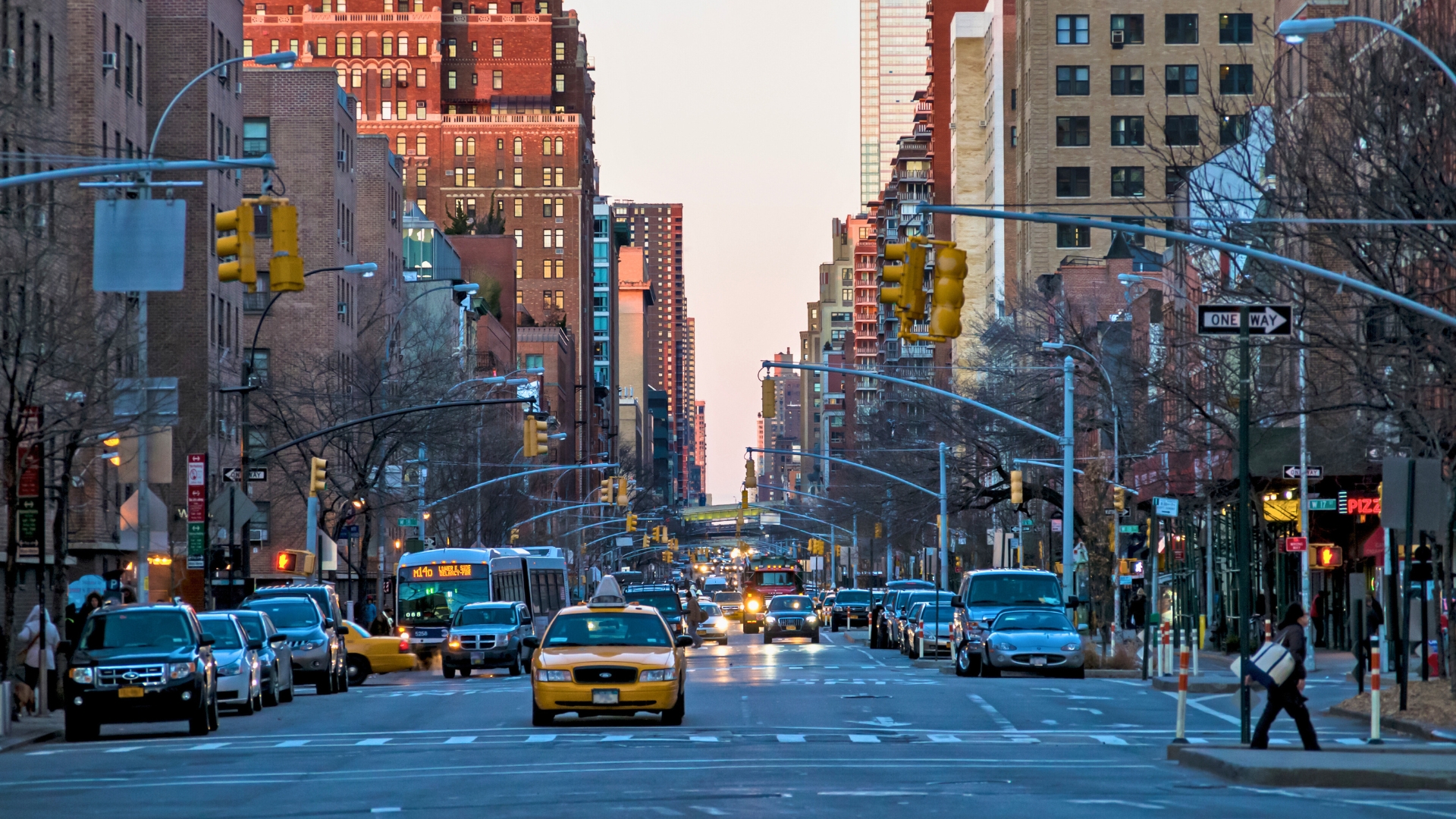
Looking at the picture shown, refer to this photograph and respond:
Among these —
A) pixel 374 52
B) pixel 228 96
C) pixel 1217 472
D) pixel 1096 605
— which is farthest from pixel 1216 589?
pixel 374 52

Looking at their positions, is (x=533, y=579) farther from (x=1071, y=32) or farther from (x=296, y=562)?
(x=1071, y=32)

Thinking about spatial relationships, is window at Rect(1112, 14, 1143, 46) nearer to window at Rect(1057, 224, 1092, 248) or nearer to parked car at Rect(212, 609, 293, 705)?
window at Rect(1057, 224, 1092, 248)

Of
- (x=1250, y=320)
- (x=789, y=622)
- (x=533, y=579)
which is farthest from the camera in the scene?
(x=789, y=622)

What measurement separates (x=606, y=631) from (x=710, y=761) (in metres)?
6.68

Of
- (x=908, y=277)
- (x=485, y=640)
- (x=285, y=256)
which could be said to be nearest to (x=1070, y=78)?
(x=485, y=640)

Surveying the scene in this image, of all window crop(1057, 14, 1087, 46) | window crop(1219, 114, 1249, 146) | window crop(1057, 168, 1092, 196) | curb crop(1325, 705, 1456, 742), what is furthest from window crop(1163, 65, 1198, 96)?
curb crop(1325, 705, 1456, 742)

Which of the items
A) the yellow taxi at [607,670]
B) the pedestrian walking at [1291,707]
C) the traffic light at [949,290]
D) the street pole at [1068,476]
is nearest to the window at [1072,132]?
the street pole at [1068,476]

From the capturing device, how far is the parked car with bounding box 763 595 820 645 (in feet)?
231

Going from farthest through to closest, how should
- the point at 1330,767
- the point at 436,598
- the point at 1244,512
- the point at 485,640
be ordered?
the point at 436,598 → the point at 485,640 → the point at 1244,512 → the point at 1330,767

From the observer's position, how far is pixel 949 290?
22906 millimetres

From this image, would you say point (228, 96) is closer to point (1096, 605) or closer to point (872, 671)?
point (1096, 605)

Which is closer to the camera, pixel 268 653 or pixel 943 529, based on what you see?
pixel 268 653

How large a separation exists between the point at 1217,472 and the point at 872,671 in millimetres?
16920

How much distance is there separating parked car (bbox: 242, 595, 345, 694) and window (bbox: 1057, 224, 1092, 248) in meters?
74.4
